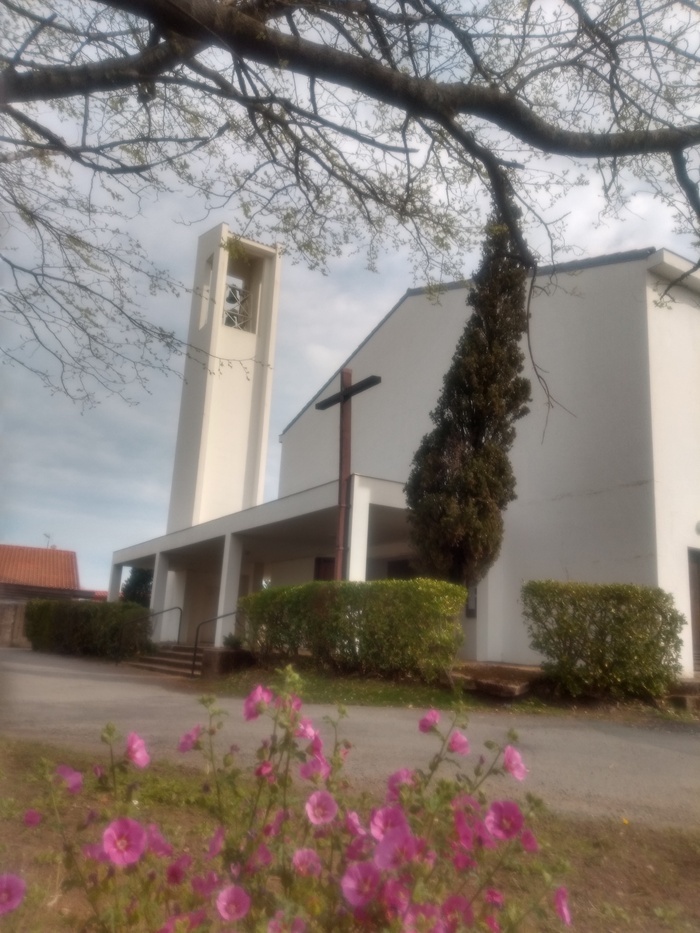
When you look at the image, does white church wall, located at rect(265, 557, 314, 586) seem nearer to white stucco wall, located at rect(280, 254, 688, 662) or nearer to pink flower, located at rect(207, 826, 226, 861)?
white stucco wall, located at rect(280, 254, 688, 662)

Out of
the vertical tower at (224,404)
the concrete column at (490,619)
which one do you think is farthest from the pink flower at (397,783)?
the vertical tower at (224,404)

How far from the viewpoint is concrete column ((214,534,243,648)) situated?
16969 millimetres

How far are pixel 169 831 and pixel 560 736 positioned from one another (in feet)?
16.7

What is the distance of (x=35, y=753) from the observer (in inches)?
221

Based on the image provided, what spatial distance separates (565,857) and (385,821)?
2206 mm

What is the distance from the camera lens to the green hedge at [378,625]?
10.7 meters

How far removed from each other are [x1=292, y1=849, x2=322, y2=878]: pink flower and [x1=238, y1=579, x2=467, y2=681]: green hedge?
903 cm

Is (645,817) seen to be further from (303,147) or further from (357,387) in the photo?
(357,387)

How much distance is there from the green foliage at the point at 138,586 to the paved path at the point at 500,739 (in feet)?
58.1

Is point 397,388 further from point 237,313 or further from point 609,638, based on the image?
point 609,638

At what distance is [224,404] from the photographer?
814 inches

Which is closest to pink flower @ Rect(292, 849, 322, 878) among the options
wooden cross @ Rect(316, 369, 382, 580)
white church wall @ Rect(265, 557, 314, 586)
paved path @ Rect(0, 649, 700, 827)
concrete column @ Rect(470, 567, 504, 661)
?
paved path @ Rect(0, 649, 700, 827)

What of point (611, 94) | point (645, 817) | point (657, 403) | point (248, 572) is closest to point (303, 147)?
point (611, 94)

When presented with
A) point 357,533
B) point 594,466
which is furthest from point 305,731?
point 594,466
